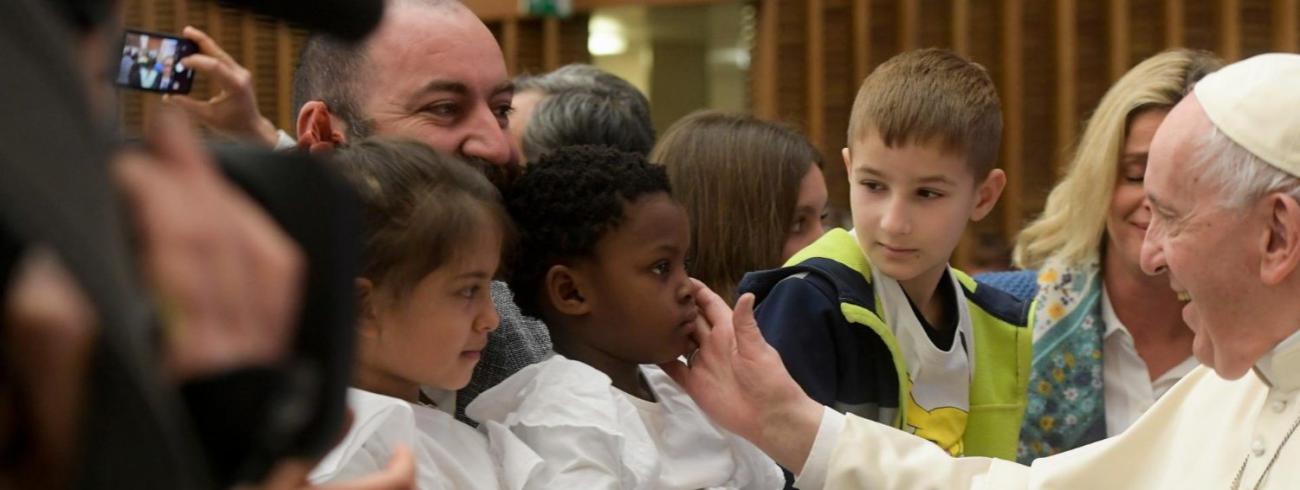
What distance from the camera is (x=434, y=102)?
97.9 inches

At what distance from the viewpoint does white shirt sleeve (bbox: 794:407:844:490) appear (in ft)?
8.29

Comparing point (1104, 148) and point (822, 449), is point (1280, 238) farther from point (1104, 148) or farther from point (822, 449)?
point (1104, 148)

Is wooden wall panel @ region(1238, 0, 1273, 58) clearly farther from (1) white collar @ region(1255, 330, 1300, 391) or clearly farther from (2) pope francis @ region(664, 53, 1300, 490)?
(1) white collar @ region(1255, 330, 1300, 391)

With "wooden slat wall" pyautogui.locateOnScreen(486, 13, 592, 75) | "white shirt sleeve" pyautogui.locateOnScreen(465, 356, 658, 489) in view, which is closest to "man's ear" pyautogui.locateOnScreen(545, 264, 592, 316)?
"white shirt sleeve" pyautogui.locateOnScreen(465, 356, 658, 489)

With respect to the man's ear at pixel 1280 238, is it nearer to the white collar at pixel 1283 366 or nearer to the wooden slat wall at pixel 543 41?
the white collar at pixel 1283 366

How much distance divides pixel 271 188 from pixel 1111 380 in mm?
3110

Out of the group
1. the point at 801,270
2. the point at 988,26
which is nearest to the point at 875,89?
the point at 801,270

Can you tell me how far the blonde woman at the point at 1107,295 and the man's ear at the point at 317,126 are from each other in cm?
178

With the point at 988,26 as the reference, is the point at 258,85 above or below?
below

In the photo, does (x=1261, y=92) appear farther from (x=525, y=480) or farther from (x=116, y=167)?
(x=116, y=167)

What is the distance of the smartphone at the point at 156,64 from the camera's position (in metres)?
2.92

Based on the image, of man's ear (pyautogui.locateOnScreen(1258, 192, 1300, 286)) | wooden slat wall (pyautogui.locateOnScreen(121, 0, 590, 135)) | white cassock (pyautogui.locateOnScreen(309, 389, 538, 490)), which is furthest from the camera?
wooden slat wall (pyautogui.locateOnScreen(121, 0, 590, 135))

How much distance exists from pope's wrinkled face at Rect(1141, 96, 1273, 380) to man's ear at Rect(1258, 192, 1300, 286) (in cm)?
1

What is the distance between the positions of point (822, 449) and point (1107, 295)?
1371 mm
